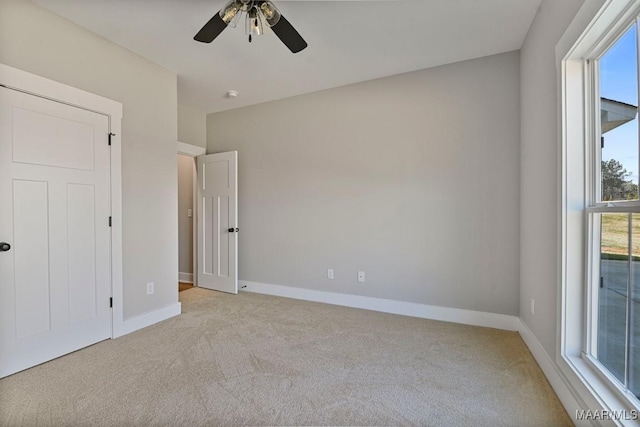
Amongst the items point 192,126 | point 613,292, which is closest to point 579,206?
point 613,292

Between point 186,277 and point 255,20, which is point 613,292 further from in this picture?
point 186,277

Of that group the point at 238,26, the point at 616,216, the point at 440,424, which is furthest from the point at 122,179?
the point at 616,216

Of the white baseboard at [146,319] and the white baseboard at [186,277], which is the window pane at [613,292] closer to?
the white baseboard at [146,319]

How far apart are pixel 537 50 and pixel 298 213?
2.83 m

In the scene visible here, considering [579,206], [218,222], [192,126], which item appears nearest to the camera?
[579,206]

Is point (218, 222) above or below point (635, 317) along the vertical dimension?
above

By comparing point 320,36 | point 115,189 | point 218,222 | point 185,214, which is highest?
point 320,36

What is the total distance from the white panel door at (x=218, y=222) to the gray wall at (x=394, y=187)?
Result: 243mm

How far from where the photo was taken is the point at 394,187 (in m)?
3.30

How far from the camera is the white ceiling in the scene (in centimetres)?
218

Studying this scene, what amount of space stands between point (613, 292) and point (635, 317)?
0.68 feet

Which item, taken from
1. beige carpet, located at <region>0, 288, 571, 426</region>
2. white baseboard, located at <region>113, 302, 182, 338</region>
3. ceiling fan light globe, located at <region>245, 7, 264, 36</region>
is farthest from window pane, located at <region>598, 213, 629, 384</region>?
white baseboard, located at <region>113, 302, 182, 338</region>

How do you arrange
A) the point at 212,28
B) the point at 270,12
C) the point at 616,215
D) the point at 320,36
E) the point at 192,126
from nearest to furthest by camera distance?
the point at 616,215, the point at 270,12, the point at 212,28, the point at 320,36, the point at 192,126

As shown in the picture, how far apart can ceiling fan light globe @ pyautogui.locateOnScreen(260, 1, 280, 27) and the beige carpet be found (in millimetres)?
2365
